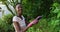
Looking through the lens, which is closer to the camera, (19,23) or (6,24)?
(19,23)

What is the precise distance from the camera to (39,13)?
9539 mm

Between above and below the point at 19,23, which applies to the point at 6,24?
below

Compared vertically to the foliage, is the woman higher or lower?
higher

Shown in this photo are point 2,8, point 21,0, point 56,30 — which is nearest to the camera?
point 56,30

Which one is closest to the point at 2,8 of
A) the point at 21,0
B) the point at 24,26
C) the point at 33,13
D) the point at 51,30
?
the point at 21,0

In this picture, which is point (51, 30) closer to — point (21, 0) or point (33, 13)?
point (33, 13)

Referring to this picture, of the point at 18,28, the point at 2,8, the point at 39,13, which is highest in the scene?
the point at 18,28

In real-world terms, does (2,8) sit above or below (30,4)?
below

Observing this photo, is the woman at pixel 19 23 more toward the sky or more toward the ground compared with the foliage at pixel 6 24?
more toward the sky

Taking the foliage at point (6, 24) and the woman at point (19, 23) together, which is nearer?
the woman at point (19, 23)

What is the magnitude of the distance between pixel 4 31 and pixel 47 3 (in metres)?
2.15

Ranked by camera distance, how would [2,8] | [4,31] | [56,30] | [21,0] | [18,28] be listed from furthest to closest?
[2,8] < [21,0] < [4,31] < [56,30] < [18,28]

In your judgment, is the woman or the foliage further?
the foliage

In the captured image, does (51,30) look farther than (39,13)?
No
